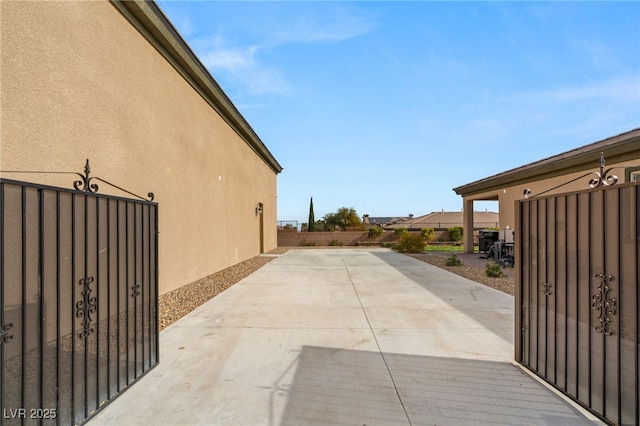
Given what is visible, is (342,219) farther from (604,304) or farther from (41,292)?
(41,292)

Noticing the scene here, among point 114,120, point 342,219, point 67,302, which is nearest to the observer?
point 67,302

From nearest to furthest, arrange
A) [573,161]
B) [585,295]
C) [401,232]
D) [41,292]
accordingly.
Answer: [41,292] < [585,295] < [573,161] < [401,232]

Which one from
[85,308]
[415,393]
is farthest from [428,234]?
[85,308]

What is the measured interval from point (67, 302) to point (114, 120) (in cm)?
439

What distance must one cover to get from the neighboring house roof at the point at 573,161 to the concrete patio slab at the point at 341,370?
628 cm

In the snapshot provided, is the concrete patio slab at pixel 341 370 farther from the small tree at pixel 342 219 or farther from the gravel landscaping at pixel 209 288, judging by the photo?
the small tree at pixel 342 219

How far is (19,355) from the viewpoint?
221cm

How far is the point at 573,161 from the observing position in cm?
1145

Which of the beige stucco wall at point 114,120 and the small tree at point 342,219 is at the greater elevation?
the beige stucco wall at point 114,120

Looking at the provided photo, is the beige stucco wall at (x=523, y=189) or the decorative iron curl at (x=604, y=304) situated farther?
the beige stucco wall at (x=523, y=189)

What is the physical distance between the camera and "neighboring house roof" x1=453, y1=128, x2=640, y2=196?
904 cm

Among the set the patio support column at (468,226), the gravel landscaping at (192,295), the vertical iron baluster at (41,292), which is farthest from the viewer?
the patio support column at (468,226)

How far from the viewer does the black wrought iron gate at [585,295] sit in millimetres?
2547

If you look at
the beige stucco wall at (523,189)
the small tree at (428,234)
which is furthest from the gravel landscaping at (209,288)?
the small tree at (428,234)
